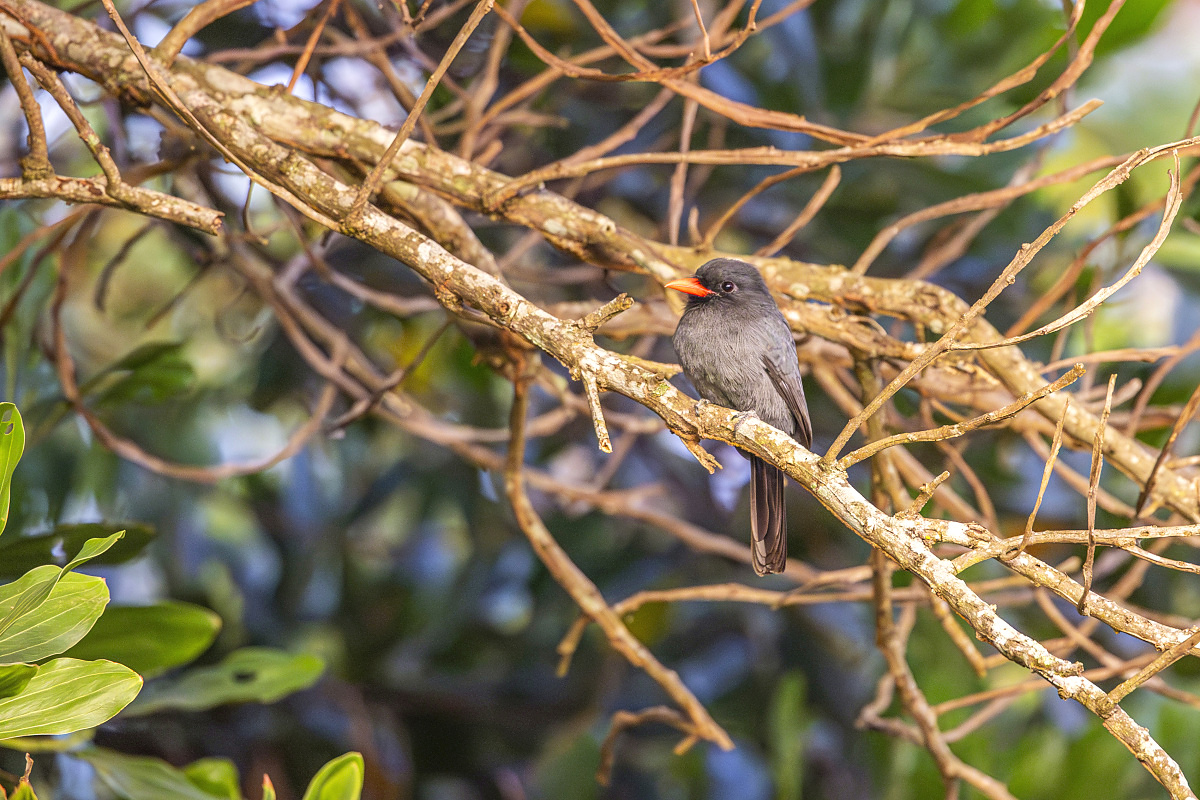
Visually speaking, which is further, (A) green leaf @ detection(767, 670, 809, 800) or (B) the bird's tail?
(A) green leaf @ detection(767, 670, 809, 800)

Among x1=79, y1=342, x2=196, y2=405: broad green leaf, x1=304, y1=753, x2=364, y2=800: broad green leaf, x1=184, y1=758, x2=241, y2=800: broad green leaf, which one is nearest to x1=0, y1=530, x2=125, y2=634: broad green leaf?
x1=304, y1=753, x2=364, y2=800: broad green leaf

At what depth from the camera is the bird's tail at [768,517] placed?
6.42 feet

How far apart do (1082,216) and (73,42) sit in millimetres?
3606

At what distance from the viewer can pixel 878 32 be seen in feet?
10.2

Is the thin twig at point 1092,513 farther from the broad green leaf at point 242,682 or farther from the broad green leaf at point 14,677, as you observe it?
the broad green leaf at point 242,682

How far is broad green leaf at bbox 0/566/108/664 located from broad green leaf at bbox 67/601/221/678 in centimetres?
60

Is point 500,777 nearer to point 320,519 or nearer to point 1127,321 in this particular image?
point 320,519

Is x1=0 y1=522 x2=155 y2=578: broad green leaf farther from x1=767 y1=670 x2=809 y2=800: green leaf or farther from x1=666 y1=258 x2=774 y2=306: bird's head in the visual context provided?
x1=767 y1=670 x2=809 y2=800: green leaf

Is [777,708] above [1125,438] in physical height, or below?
below

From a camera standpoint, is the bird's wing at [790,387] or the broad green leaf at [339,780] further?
the bird's wing at [790,387]

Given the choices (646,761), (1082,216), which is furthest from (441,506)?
(1082,216)

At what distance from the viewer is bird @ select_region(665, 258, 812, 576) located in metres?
2.04

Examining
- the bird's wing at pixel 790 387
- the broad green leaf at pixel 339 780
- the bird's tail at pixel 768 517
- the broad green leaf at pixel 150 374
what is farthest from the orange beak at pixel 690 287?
the broad green leaf at pixel 150 374

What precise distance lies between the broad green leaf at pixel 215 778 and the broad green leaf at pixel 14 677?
0.76 metres
